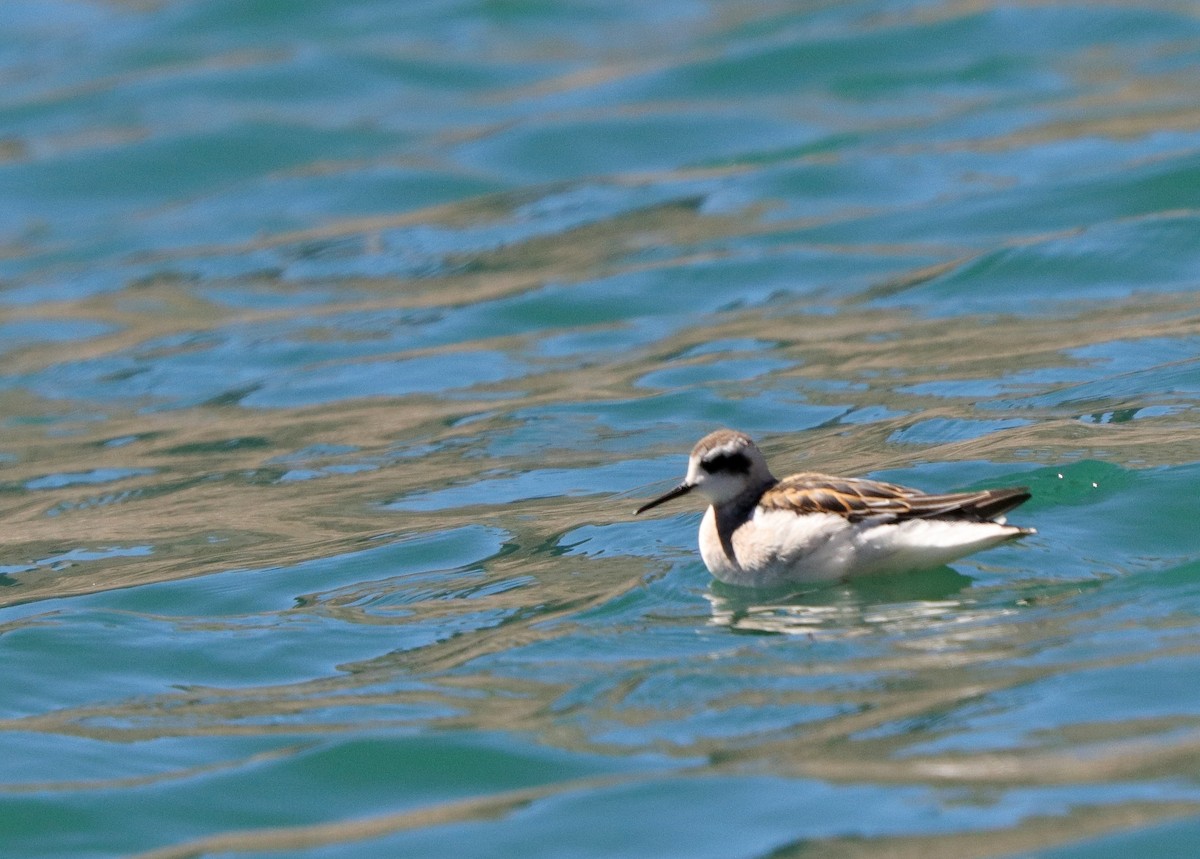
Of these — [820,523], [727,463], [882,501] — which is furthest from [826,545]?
[727,463]

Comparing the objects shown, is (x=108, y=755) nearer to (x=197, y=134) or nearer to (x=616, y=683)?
(x=616, y=683)

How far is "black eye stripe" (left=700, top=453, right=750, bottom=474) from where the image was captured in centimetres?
855

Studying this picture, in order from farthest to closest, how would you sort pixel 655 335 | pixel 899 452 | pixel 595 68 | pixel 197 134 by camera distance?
pixel 595 68
pixel 197 134
pixel 655 335
pixel 899 452

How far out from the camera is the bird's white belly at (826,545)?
784 cm

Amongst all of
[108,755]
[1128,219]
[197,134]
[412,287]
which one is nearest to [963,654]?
[108,755]

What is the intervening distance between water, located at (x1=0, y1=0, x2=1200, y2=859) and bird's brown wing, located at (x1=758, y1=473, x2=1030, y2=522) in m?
0.37

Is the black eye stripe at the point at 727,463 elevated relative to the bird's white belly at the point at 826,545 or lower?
elevated

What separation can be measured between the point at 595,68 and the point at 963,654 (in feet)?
55.0

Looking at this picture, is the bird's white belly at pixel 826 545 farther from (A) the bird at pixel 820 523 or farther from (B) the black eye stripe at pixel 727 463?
(B) the black eye stripe at pixel 727 463

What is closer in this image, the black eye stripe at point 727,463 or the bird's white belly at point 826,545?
the bird's white belly at point 826,545

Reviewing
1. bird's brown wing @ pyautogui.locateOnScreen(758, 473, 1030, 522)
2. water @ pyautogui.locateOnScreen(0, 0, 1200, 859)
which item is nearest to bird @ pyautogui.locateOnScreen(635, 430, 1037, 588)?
bird's brown wing @ pyautogui.locateOnScreen(758, 473, 1030, 522)

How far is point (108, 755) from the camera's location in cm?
767

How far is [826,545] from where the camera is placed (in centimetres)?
813

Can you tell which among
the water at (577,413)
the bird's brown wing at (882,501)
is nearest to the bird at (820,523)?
the bird's brown wing at (882,501)
